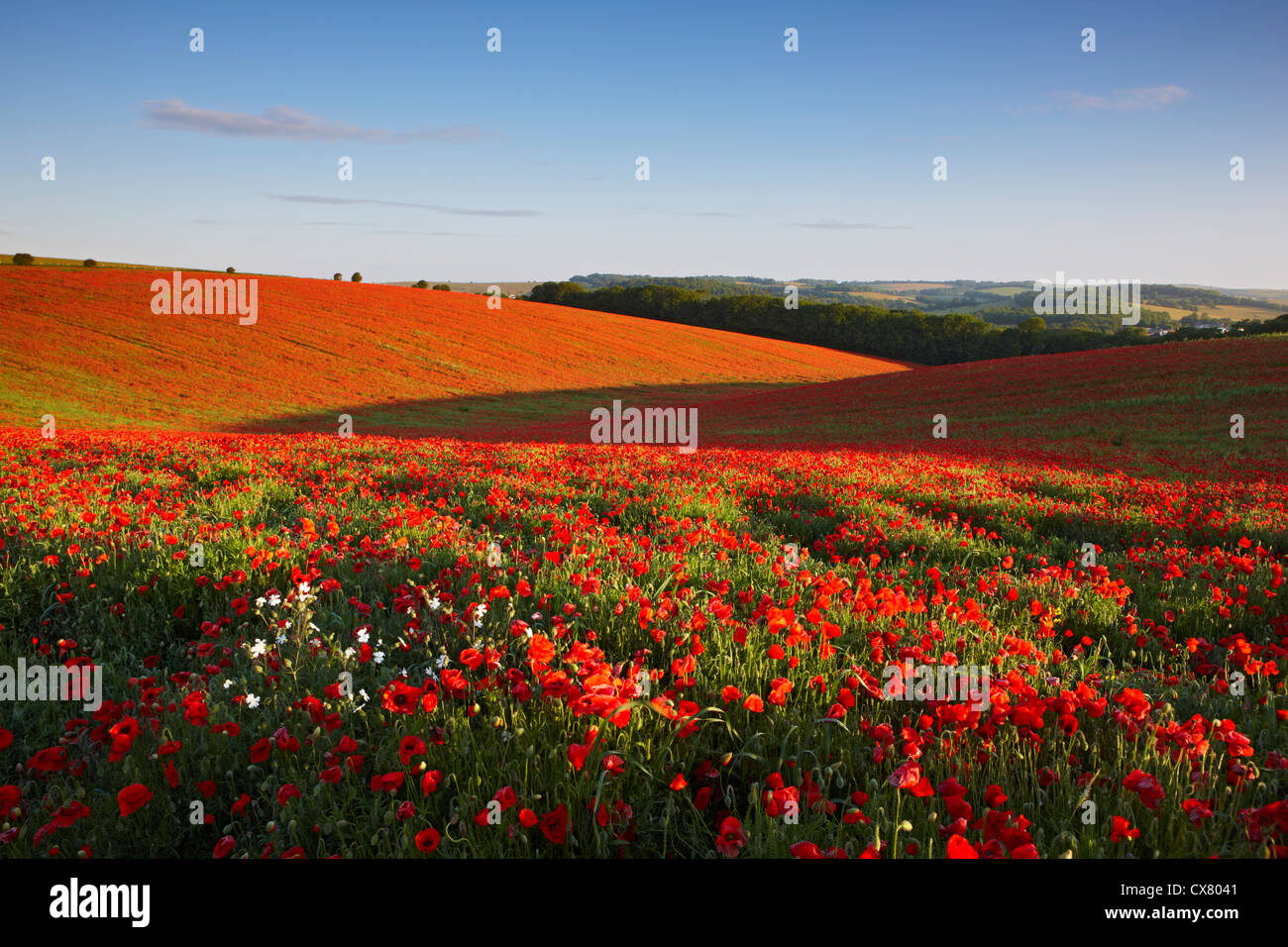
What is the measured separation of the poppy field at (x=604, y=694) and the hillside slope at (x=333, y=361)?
27334 millimetres

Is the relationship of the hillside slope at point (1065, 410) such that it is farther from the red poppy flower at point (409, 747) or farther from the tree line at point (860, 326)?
the tree line at point (860, 326)

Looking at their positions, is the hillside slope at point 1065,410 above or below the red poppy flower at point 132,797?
above

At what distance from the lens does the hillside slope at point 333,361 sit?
33.8 m

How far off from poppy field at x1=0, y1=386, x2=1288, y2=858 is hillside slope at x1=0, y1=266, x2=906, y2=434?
2733 cm

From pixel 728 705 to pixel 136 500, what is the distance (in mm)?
7396

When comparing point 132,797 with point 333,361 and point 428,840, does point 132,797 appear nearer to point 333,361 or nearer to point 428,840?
point 428,840

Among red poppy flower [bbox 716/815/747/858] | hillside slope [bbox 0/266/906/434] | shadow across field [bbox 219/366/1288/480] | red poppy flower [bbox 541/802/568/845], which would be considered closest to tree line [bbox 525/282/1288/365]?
hillside slope [bbox 0/266/906/434]

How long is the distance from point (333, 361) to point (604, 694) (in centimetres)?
4858

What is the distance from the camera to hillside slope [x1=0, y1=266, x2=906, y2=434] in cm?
3381

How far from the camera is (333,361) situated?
45844mm

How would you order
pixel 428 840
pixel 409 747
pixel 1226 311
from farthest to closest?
pixel 1226 311, pixel 409 747, pixel 428 840

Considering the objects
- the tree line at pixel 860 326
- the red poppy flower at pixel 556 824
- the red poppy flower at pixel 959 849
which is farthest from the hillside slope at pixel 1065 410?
the tree line at pixel 860 326

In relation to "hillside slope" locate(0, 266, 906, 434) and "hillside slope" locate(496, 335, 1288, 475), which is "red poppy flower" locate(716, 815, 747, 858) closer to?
"hillside slope" locate(496, 335, 1288, 475)

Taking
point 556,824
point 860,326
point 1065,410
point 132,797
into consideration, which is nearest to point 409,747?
point 556,824
